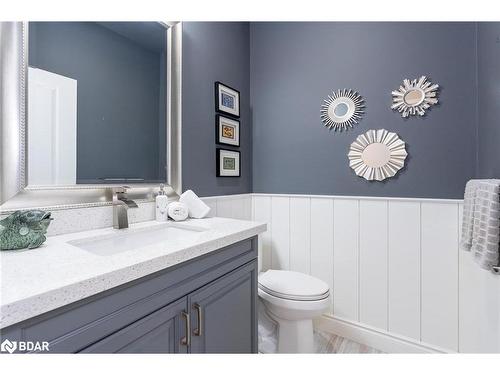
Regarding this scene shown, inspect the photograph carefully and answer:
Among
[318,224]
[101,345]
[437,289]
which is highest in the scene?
[318,224]

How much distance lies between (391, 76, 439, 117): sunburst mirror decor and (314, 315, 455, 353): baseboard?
55.7 inches

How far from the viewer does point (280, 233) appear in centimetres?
205

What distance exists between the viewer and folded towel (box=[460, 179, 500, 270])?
0.98 meters

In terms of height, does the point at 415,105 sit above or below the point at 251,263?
above

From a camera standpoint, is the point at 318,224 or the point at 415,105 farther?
the point at 318,224

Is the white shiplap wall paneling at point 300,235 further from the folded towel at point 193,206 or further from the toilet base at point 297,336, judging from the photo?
the folded towel at point 193,206

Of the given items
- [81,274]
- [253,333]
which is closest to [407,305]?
[253,333]

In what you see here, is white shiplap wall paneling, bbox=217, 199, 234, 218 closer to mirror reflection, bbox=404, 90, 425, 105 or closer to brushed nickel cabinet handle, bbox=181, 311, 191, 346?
brushed nickel cabinet handle, bbox=181, 311, 191, 346

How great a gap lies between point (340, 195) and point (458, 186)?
661mm

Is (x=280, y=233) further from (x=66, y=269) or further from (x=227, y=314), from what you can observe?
(x=66, y=269)

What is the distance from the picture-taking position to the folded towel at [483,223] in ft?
3.21

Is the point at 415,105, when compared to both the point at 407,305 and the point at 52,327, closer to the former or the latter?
the point at 407,305

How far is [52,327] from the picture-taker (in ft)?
1.74
